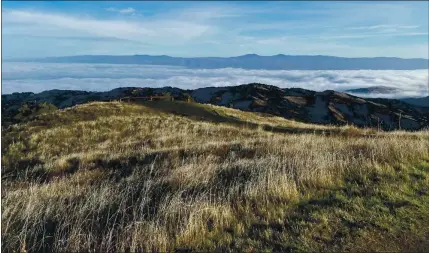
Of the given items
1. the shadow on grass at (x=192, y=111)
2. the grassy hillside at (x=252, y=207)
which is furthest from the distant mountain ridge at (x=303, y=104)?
the grassy hillside at (x=252, y=207)

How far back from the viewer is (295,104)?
131 meters

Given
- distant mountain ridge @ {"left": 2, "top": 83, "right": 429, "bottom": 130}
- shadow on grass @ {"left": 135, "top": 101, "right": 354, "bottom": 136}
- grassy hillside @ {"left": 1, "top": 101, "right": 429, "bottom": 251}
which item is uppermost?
grassy hillside @ {"left": 1, "top": 101, "right": 429, "bottom": 251}

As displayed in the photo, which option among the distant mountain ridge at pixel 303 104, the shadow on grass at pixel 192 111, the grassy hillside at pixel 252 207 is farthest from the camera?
the distant mountain ridge at pixel 303 104

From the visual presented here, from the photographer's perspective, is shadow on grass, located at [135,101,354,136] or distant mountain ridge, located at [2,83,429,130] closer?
shadow on grass, located at [135,101,354,136]

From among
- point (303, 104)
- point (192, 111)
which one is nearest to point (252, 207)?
point (192, 111)

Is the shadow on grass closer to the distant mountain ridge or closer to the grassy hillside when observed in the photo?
the grassy hillside

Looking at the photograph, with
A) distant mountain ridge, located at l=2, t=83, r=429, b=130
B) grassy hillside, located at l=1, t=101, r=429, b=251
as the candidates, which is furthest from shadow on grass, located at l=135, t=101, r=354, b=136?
distant mountain ridge, located at l=2, t=83, r=429, b=130

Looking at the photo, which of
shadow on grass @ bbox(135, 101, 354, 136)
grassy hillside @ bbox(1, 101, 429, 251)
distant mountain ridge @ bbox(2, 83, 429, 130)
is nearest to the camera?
grassy hillside @ bbox(1, 101, 429, 251)

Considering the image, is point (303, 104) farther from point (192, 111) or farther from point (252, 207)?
point (252, 207)

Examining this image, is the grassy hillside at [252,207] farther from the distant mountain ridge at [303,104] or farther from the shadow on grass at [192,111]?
the distant mountain ridge at [303,104]

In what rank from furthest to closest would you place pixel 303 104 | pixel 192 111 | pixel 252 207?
pixel 303 104 < pixel 192 111 < pixel 252 207

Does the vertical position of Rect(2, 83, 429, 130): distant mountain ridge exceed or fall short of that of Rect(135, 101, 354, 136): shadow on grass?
it falls short

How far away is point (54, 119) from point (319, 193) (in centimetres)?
3259

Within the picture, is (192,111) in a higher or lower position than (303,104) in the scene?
higher
